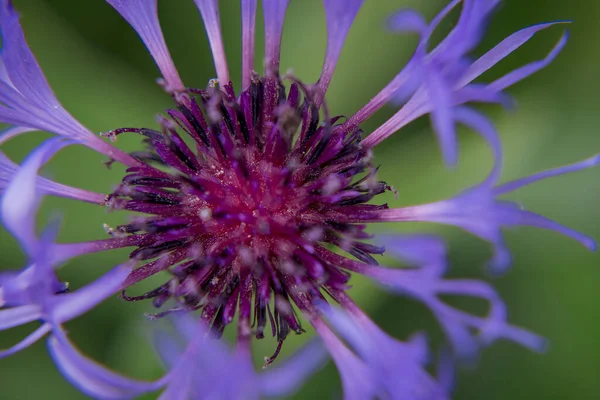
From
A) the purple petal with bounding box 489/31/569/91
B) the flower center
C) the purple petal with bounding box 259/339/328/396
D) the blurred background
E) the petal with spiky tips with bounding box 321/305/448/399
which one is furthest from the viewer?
the blurred background

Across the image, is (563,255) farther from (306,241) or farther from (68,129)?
(68,129)

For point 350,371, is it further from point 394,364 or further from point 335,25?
point 335,25

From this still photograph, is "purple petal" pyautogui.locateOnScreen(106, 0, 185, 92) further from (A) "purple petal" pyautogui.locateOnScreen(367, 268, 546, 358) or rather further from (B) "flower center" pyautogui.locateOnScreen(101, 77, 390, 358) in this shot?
(A) "purple petal" pyautogui.locateOnScreen(367, 268, 546, 358)

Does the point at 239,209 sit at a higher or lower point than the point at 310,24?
lower

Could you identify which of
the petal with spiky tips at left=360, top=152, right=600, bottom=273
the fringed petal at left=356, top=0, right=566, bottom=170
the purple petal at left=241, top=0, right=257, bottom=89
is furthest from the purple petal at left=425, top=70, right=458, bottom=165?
the purple petal at left=241, top=0, right=257, bottom=89

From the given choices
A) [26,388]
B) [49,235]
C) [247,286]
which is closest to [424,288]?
[247,286]

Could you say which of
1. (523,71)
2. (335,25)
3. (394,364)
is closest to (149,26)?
(335,25)

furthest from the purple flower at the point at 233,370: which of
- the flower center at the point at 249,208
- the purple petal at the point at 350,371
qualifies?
the flower center at the point at 249,208
